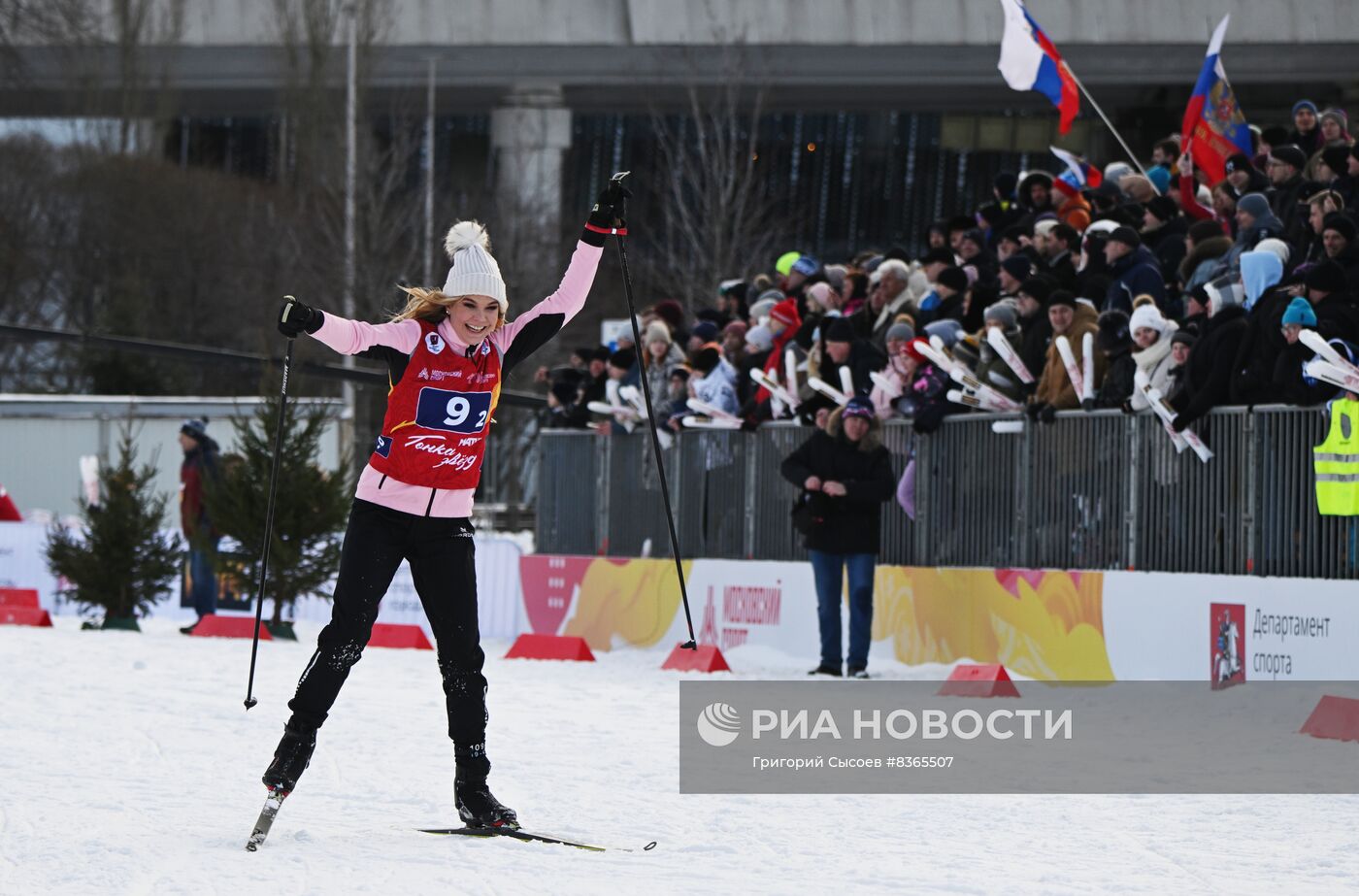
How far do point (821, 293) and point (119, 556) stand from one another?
6.37 m

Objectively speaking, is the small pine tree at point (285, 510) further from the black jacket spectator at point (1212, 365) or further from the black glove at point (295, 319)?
the black glove at point (295, 319)

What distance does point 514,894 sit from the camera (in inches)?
231

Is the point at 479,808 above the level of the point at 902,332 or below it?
below

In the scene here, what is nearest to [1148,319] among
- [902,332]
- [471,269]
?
[902,332]

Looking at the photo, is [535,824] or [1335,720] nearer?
[535,824]

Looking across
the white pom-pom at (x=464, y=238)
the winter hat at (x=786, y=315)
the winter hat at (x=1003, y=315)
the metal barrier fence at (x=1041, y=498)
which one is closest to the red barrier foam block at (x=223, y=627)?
the metal barrier fence at (x=1041, y=498)

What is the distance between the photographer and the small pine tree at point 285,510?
17.3 m

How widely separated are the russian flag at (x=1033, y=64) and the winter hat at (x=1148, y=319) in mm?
5073

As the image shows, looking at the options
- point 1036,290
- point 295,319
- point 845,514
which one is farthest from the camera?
point 1036,290

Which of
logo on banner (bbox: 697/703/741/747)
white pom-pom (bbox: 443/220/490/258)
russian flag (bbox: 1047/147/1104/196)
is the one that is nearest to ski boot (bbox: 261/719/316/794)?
white pom-pom (bbox: 443/220/490/258)

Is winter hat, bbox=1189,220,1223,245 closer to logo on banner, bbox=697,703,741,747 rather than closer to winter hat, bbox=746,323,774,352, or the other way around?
winter hat, bbox=746,323,774,352

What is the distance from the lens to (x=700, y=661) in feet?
47.1

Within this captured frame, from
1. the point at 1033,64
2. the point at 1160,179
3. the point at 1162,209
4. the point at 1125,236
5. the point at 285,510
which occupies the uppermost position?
the point at 1033,64

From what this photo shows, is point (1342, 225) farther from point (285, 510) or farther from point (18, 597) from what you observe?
point (18, 597)
